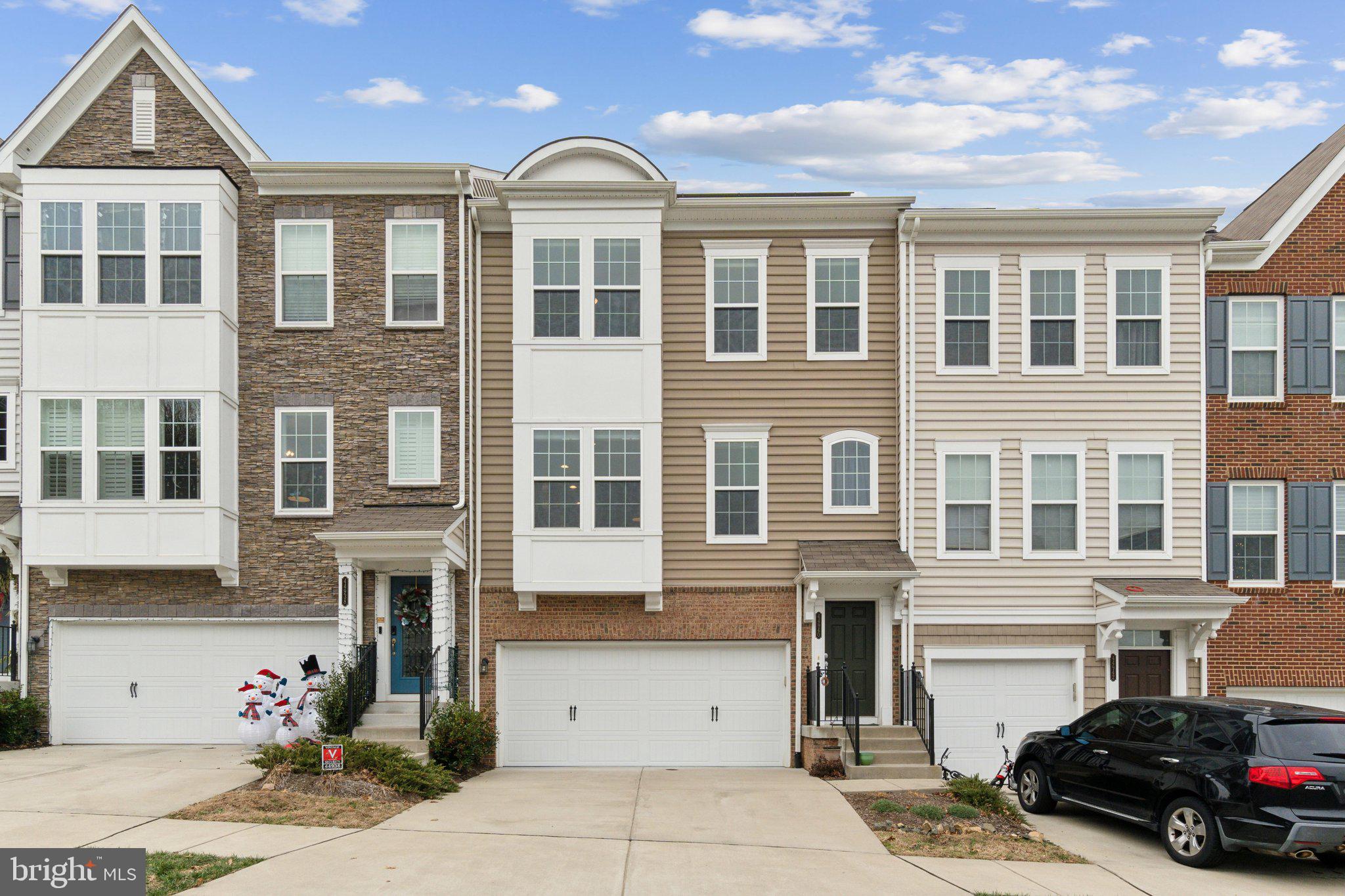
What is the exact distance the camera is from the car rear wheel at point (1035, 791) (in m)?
12.6

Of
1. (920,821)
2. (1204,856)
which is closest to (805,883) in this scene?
(920,821)

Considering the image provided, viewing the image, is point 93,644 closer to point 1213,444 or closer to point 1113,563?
point 1113,563

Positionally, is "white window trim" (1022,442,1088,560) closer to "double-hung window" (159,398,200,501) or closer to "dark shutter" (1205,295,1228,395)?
"dark shutter" (1205,295,1228,395)

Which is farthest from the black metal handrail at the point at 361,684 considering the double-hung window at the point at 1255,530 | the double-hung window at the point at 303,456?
the double-hung window at the point at 1255,530

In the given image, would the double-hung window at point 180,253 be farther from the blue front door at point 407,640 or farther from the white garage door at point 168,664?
the blue front door at point 407,640

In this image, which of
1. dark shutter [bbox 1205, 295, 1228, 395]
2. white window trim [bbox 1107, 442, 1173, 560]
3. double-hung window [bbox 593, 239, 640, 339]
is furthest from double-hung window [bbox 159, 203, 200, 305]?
dark shutter [bbox 1205, 295, 1228, 395]

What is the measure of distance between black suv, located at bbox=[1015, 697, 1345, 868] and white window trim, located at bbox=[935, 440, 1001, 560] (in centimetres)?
465

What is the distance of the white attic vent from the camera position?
16.9 metres

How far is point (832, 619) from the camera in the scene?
17.1 meters

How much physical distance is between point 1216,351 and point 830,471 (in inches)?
256

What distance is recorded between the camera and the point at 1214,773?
1016 cm

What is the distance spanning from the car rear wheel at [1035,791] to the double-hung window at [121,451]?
13260 mm

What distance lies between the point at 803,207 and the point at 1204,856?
1072 cm

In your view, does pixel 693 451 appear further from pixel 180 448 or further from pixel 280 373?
pixel 180 448
